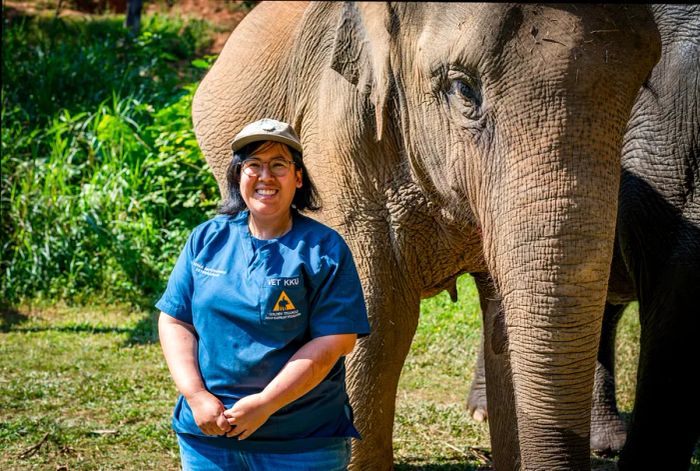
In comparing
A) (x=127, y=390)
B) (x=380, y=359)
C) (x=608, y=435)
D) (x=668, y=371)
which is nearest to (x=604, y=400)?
(x=608, y=435)

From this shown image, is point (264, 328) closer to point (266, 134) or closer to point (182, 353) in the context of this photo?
point (182, 353)

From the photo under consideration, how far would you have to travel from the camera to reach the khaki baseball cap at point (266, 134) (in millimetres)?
2873

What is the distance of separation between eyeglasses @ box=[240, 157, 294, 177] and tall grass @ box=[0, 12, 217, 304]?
5.47 metres

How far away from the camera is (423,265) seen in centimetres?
400

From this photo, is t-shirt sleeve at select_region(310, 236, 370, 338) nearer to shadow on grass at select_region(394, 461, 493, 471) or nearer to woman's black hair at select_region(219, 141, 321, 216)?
woman's black hair at select_region(219, 141, 321, 216)

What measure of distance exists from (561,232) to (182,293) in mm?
1016

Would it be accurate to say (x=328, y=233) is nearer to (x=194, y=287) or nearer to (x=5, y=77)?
(x=194, y=287)

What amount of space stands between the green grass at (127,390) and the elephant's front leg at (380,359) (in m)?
0.95

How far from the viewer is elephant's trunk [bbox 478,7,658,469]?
2896mm

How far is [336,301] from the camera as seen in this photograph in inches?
112

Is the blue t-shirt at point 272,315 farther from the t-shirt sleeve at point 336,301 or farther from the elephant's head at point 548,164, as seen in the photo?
the elephant's head at point 548,164

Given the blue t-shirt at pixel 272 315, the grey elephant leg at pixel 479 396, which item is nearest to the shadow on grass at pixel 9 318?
the grey elephant leg at pixel 479 396

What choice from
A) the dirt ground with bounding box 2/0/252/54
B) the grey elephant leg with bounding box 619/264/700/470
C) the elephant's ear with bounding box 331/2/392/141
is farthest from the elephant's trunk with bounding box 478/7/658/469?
the dirt ground with bounding box 2/0/252/54

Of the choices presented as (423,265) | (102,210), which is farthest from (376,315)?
(102,210)
